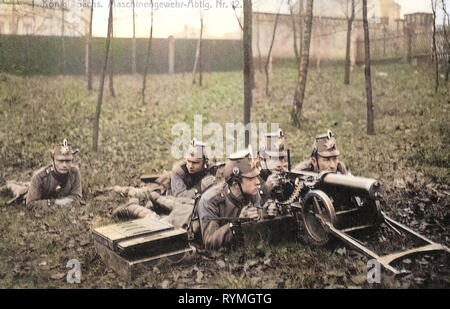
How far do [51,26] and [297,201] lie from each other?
490 centimetres

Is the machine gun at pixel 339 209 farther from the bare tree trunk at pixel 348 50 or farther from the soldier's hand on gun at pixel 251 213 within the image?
the bare tree trunk at pixel 348 50

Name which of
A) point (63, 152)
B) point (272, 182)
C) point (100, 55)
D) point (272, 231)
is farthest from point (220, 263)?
point (100, 55)

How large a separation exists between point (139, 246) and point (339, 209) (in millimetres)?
2329

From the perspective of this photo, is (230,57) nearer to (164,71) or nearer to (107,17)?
(164,71)

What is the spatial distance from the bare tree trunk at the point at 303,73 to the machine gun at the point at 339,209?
2215 mm

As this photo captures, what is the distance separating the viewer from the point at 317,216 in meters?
5.31

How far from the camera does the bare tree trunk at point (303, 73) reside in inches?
307

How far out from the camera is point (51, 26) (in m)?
7.58

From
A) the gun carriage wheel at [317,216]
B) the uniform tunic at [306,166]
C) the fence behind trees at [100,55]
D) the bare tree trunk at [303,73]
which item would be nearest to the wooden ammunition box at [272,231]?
the gun carriage wheel at [317,216]

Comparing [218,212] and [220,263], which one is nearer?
[220,263]

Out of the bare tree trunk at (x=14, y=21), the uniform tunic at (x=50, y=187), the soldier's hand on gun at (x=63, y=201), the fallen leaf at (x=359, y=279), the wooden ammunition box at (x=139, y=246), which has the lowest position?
the fallen leaf at (x=359, y=279)

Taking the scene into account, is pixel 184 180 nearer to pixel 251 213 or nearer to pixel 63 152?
pixel 251 213

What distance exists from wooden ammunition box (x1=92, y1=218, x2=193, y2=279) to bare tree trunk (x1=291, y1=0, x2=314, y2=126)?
3.23 metres

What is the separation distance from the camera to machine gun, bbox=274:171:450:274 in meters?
5.04
